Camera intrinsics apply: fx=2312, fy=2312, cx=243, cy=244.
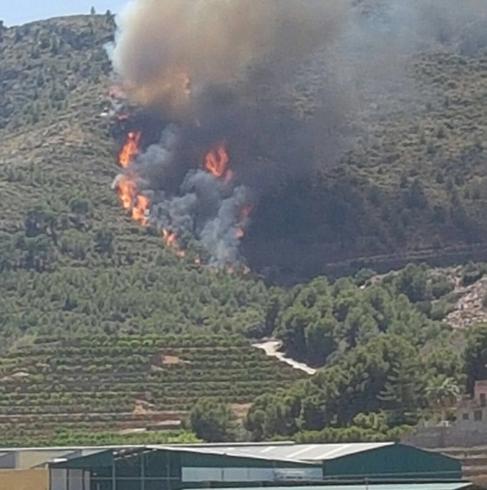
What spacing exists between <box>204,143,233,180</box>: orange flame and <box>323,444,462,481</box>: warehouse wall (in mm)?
93242

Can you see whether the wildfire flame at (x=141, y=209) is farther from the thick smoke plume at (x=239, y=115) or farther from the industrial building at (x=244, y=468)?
the industrial building at (x=244, y=468)

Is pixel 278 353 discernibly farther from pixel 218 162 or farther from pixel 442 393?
pixel 218 162

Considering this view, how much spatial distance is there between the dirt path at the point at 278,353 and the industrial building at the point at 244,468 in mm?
49899

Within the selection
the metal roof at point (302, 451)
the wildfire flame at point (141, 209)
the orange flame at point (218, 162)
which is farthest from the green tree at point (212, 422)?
the orange flame at point (218, 162)

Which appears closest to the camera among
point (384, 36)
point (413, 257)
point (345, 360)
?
point (345, 360)

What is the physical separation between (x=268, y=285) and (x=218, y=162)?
2175 cm

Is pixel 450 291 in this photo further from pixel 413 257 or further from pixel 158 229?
pixel 158 229

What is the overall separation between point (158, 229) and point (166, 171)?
9.37 m

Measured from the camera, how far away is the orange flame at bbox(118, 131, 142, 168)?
16812 cm

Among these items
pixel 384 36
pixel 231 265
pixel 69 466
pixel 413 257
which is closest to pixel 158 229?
pixel 231 265

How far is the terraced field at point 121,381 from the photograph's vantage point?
112125 mm

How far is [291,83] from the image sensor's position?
174 m

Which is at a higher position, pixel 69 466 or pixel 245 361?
pixel 245 361

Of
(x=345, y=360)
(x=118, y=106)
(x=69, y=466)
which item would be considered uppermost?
(x=118, y=106)
